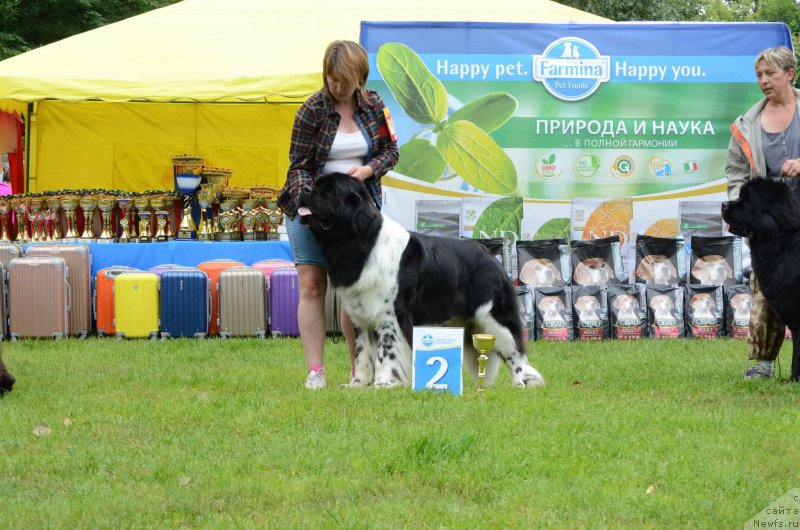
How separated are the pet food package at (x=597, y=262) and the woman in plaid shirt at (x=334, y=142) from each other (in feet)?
11.7

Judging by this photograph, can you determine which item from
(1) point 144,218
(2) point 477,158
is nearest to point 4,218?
(1) point 144,218

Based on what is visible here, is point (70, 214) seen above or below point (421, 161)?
below

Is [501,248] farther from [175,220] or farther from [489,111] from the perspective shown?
[175,220]

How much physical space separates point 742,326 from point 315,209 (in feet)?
16.1

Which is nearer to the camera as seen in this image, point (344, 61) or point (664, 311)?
point (344, 61)

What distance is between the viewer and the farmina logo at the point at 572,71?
8.48 meters

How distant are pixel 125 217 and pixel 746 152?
601 centimetres

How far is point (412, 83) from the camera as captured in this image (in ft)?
27.5

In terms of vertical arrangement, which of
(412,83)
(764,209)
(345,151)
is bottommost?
(764,209)

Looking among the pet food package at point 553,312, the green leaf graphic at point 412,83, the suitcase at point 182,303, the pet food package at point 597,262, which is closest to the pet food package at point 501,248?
the pet food package at point 553,312

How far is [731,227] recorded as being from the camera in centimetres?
541

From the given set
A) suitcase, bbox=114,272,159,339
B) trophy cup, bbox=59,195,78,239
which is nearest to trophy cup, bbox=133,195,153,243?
trophy cup, bbox=59,195,78,239

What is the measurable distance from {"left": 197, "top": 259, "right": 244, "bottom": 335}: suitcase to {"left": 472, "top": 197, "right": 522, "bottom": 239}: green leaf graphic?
222 centimetres

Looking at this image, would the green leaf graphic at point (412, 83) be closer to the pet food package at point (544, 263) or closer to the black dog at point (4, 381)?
the pet food package at point (544, 263)
